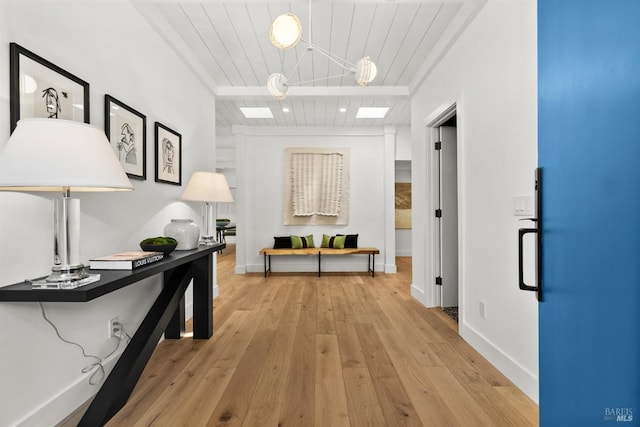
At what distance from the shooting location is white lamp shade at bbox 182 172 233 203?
2.88 metres

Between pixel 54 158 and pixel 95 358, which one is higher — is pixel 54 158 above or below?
above

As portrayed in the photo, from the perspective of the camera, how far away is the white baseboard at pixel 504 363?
6.06 ft

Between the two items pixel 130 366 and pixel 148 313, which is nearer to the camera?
pixel 130 366

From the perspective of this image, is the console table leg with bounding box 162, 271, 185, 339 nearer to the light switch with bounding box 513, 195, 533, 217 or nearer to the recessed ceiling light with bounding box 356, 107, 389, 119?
the light switch with bounding box 513, 195, 533, 217

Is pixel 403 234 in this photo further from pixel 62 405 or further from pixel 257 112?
pixel 62 405

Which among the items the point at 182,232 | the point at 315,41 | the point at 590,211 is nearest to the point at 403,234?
the point at 315,41

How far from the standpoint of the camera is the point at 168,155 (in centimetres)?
284

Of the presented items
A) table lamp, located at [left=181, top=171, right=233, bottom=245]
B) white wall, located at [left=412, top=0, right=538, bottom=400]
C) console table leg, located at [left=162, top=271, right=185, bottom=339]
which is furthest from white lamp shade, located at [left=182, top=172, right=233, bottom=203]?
white wall, located at [left=412, top=0, right=538, bottom=400]

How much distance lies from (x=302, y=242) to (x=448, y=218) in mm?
2839

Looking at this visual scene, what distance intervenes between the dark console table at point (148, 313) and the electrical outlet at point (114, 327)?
212 millimetres

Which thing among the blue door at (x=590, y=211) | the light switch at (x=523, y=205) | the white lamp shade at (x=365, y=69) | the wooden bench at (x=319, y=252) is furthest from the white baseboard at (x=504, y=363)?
the wooden bench at (x=319, y=252)

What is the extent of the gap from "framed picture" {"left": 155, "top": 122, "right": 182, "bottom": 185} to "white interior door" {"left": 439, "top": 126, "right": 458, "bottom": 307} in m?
2.85

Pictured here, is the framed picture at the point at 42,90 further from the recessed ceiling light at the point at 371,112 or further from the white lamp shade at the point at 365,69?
the recessed ceiling light at the point at 371,112

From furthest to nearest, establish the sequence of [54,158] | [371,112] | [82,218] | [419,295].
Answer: [371,112], [419,295], [82,218], [54,158]
